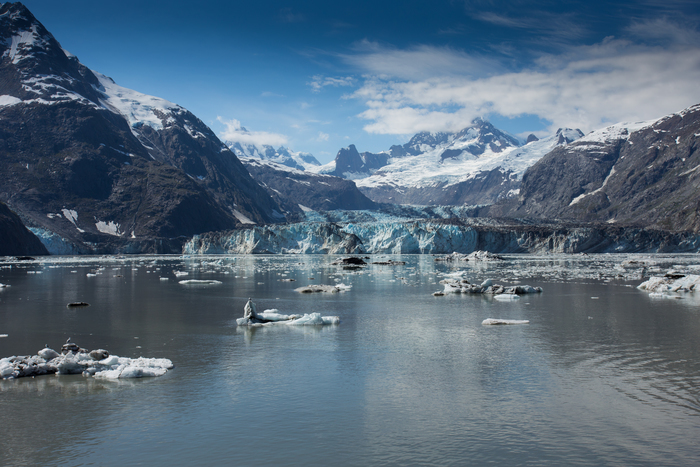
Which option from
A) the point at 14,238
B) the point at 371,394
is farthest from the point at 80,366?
the point at 14,238

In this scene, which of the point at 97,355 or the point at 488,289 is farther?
the point at 488,289

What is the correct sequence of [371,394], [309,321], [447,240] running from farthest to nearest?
1. [447,240]
2. [309,321]
3. [371,394]

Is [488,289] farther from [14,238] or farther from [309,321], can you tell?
[14,238]

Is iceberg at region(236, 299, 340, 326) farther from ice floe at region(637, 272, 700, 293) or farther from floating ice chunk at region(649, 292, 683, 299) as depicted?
ice floe at region(637, 272, 700, 293)

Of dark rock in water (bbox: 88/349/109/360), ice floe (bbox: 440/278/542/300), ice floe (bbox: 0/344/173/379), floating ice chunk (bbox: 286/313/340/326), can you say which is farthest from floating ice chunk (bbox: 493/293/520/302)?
dark rock in water (bbox: 88/349/109/360)

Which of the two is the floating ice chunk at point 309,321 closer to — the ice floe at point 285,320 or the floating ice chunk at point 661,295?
the ice floe at point 285,320

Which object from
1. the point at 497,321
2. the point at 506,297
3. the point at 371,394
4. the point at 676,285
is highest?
the point at 676,285

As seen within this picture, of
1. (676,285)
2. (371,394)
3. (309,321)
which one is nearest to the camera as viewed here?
(371,394)

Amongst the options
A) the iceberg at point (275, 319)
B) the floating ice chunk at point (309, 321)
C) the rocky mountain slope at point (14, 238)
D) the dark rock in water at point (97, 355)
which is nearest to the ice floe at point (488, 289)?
the floating ice chunk at point (309, 321)
